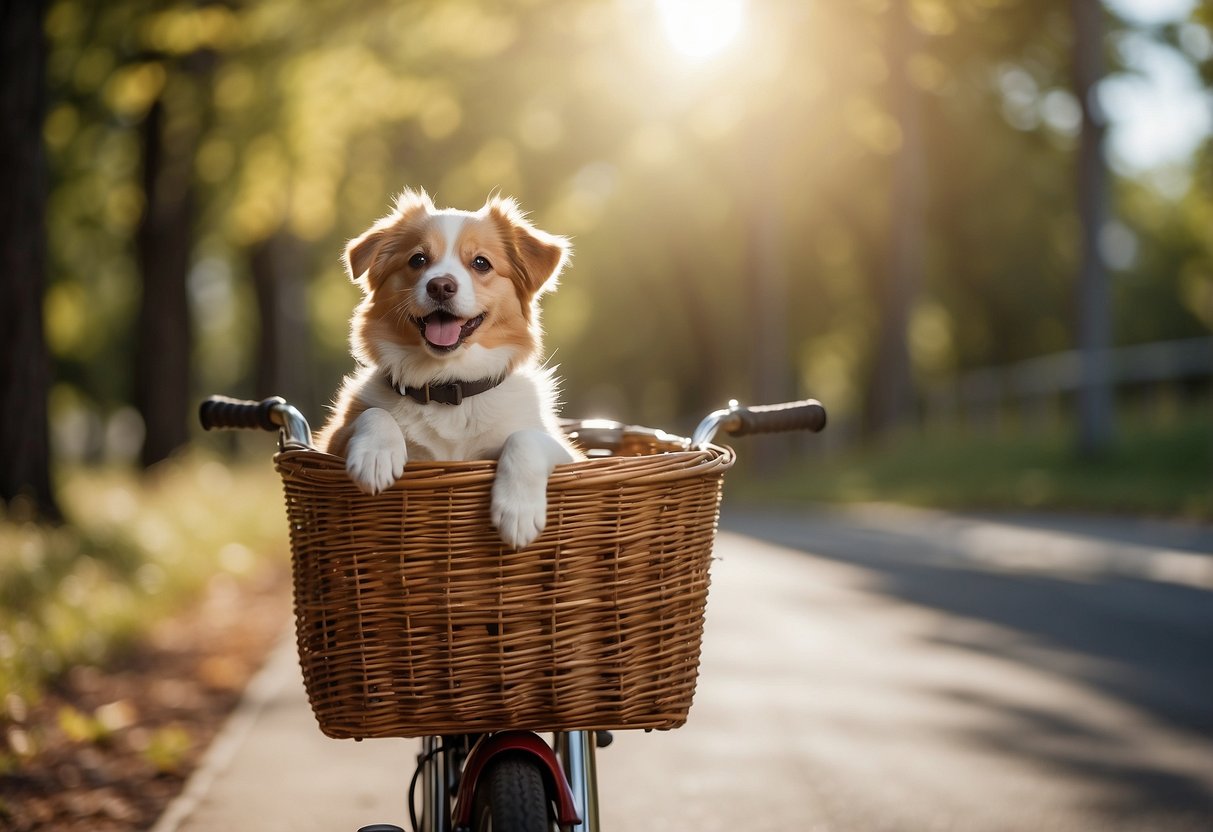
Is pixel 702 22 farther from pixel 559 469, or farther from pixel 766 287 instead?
pixel 559 469

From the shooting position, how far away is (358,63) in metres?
17.2

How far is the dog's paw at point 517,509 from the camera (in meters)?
2.95

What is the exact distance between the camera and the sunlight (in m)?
17.2

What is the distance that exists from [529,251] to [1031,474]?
17357 mm

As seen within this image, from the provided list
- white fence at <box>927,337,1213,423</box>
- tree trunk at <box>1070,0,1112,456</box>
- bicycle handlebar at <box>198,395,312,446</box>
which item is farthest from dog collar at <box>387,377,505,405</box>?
white fence at <box>927,337,1213,423</box>

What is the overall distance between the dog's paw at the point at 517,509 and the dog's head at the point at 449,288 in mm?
665

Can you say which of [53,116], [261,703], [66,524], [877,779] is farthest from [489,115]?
[877,779]

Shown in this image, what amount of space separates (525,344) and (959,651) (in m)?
5.49

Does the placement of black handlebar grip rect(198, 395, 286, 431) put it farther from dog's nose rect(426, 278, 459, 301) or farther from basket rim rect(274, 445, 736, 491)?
basket rim rect(274, 445, 736, 491)

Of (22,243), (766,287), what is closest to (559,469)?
(22,243)

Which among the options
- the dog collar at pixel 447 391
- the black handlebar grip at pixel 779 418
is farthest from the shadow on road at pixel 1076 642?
the dog collar at pixel 447 391

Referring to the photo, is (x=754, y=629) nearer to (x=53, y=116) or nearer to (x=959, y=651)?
(x=959, y=651)

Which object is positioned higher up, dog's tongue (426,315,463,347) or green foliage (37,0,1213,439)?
green foliage (37,0,1213,439)

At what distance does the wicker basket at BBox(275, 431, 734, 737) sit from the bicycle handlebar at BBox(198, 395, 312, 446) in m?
0.63
